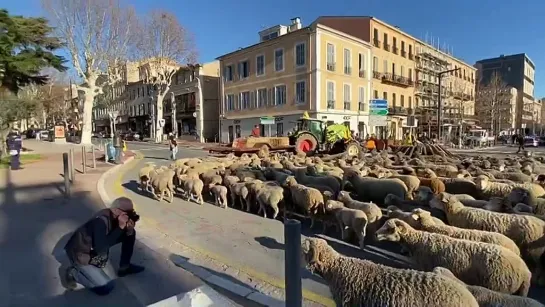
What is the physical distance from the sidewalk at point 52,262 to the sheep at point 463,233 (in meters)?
2.99

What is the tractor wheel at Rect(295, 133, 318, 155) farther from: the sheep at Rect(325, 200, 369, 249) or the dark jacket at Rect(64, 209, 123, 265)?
the dark jacket at Rect(64, 209, 123, 265)

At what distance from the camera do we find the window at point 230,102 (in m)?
40.2

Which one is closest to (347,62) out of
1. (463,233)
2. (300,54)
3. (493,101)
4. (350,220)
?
(300,54)

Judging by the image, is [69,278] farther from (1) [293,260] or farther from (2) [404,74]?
(2) [404,74]

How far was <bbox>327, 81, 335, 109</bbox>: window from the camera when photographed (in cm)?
3309

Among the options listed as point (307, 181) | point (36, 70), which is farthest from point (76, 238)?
point (36, 70)

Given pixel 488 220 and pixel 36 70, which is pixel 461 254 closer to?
pixel 488 220

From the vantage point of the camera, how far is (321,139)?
21.1 meters

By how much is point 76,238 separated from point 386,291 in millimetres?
3319

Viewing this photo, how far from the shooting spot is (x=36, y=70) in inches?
Answer: 653

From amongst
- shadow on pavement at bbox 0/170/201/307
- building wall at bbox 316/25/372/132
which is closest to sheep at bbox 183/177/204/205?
shadow on pavement at bbox 0/170/201/307

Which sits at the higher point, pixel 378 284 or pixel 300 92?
pixel 300 92

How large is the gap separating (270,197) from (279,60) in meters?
29.2

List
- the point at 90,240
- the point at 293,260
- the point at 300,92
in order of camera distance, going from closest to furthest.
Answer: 1. the point at 293,260
2. the point at 90,240
3. the point at 300,92
